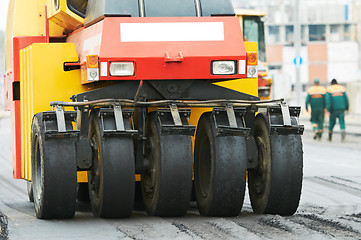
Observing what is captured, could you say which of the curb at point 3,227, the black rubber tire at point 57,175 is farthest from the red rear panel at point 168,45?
the curb at point 3,227

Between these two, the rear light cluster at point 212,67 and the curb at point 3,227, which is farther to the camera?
the rear light cluster at point 212,67

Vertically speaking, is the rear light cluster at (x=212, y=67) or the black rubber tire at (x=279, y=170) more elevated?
the rear light cluster at (x=212, y=67)

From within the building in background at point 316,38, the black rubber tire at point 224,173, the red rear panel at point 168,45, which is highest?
the building in background at point 316,38

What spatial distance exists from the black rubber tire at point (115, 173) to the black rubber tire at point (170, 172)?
0.24 meters

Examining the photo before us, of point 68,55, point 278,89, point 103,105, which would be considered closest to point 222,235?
point 103,105

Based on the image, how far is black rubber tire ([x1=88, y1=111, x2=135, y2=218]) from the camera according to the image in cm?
826

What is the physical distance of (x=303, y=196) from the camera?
11.4 metres

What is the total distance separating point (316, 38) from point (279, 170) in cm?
7817

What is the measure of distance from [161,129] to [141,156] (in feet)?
1.65

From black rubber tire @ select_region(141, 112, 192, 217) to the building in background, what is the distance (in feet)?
236

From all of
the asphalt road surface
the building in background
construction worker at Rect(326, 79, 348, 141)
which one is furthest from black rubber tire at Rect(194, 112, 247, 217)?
the building in background

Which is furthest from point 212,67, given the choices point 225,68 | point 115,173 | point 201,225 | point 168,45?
point 201,225

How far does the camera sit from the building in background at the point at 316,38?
3216 inches

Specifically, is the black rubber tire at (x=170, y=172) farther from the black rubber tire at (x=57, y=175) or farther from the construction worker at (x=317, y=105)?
the construction worker at (x=317, y=105)
